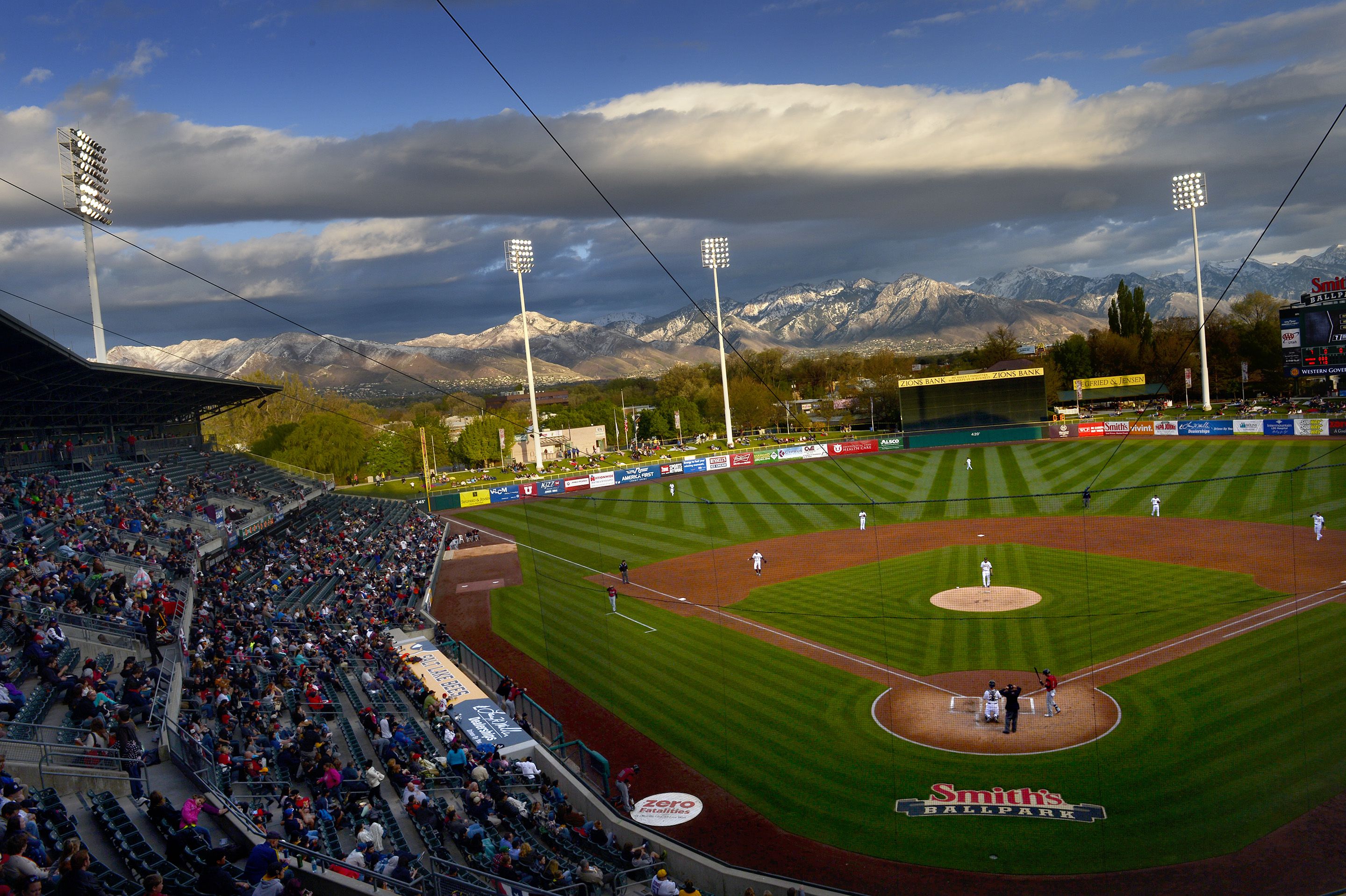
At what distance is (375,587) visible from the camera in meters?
28.4

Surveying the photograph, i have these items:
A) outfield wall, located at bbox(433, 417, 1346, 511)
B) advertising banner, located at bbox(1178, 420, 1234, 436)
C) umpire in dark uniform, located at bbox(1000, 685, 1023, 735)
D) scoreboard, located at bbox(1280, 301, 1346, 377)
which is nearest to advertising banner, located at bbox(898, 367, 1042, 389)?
outfield wall, located at bbox(433, 417, 1346, 511)

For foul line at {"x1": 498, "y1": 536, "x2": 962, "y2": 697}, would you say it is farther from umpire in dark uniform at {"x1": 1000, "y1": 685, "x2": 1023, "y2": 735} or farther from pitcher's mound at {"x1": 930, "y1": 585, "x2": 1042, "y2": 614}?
pitcher's mound at {"x1": 930, "y1": 585, "x2": 1042, "y2": 614}

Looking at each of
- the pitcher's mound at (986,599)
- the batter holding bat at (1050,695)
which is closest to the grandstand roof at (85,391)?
the batter holding bat at (1050,695)

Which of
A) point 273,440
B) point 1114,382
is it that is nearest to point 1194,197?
point 1114,382

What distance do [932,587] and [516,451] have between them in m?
59.1

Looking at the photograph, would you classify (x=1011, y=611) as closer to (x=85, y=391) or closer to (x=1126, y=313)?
(x=85, y=391)

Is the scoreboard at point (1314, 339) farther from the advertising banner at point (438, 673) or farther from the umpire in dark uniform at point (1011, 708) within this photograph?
the advertising banner at point (438, 673)

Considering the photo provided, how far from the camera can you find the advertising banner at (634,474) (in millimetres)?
59719

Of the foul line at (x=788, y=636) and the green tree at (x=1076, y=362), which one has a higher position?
the green tree at (x=1076, y=362)

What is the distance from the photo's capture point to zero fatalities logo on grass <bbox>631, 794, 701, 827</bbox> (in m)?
14.5

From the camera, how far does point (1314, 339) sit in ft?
130

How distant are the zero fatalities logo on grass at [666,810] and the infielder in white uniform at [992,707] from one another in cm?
624

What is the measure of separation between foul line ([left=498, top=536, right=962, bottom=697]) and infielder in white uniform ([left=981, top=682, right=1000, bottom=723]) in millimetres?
1506

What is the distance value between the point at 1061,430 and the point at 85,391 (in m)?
60.3
